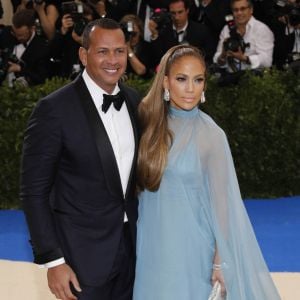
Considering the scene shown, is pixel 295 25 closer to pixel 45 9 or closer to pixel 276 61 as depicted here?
pixel 276 61

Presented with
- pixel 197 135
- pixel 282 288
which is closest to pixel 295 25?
pixel 282 288

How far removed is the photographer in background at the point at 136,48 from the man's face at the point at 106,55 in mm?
4437

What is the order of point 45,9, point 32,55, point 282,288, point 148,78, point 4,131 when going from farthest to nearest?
point 45,9, point 32,55, point 148,78, point 4,131, point 282,288

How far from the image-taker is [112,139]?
3307 millimetres

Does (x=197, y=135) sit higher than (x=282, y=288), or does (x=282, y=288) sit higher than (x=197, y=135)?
(x=197, y=135)

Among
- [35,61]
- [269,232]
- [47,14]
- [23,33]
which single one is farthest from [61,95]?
[47,14]

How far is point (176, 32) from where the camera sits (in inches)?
319

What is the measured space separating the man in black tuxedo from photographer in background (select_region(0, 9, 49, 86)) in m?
4.55

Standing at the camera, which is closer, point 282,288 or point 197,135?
point 197,135

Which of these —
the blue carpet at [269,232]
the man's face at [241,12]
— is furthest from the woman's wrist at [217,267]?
the man's face at [241,12]

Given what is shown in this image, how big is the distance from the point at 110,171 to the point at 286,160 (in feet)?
14.0

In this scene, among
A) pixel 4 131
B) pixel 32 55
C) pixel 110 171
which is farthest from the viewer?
pixel 32 55

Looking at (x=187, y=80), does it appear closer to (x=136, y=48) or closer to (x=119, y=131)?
(x=119, y=131)

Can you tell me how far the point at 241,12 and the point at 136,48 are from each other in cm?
103
